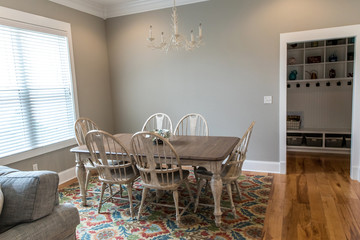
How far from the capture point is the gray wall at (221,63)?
3684mm

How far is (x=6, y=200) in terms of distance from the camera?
1.52m

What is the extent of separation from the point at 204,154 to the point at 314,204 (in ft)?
4.93

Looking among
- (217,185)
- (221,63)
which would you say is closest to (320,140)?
(221,63)

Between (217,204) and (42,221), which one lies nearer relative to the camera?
(42,221)

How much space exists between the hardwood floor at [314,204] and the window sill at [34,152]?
9.92ft

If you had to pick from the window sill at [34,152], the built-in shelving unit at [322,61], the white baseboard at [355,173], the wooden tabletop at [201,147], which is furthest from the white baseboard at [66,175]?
the built-in shelving unit at [322,61]

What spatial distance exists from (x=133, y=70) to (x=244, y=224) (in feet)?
10.8

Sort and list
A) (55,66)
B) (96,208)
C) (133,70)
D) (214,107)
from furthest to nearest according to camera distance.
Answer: (133,70) → (214,107) → (55,66) → (96,208)

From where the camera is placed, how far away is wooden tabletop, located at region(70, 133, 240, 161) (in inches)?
94.3

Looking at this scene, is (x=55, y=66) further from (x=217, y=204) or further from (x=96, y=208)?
(x=217, y=204)

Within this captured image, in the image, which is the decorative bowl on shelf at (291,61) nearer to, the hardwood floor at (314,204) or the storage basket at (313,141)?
the storage basket at (313,141)

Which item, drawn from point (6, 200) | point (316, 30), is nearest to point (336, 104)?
point (316, 30)

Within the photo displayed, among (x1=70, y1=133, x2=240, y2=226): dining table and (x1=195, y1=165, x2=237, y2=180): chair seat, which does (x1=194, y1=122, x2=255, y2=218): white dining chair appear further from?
(x1=70, y1=133, x2=240, y2=226): dining table

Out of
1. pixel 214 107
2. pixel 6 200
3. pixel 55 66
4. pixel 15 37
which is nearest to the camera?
pixel 6 200
